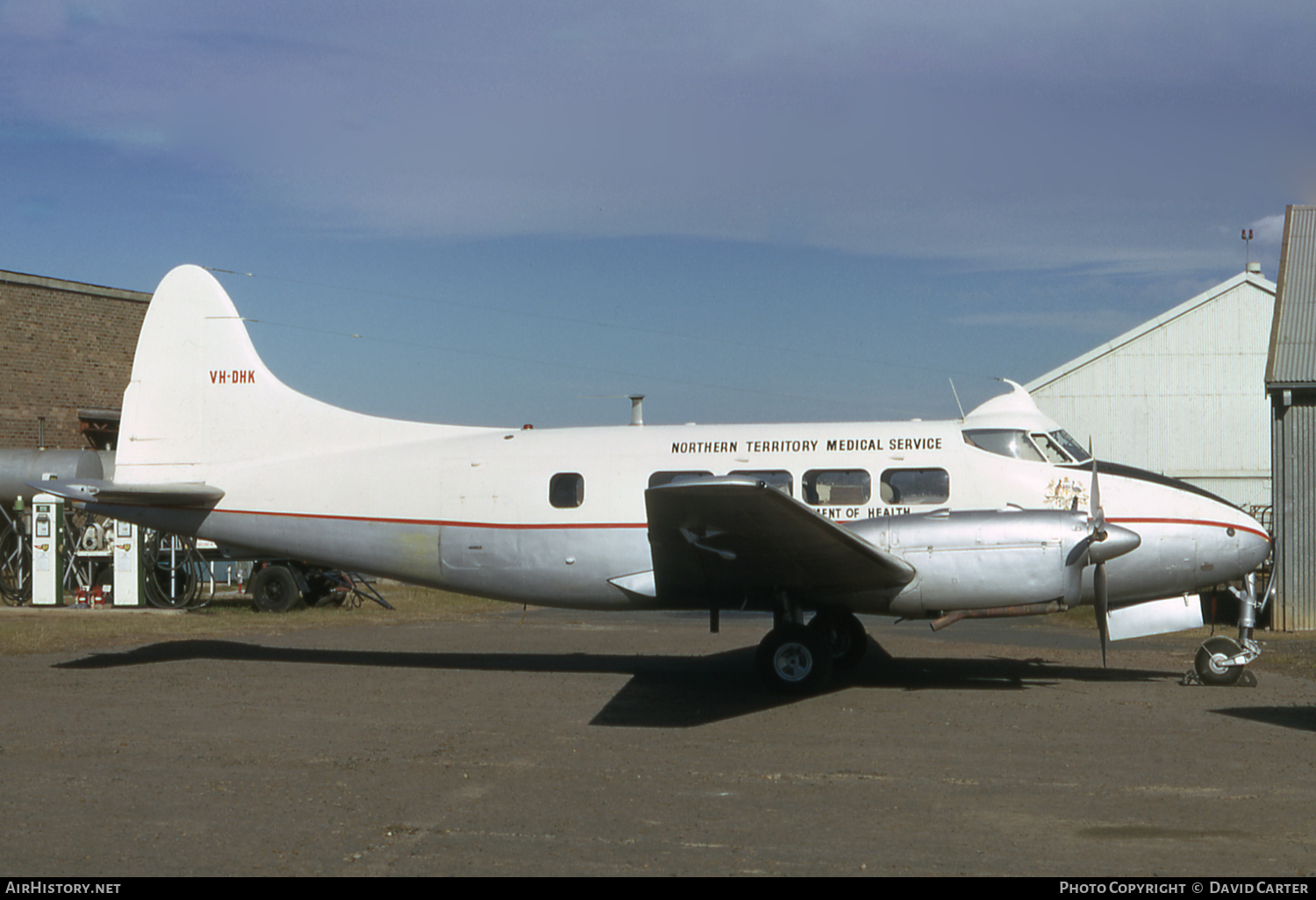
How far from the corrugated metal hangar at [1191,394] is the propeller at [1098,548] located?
73.9 feet

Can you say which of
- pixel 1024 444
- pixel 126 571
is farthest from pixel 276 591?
pixel 1024 444

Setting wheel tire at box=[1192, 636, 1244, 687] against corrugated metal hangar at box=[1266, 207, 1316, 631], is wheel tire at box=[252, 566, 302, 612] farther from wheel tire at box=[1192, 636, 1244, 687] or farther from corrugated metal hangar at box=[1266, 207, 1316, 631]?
corrugated metal hangar at box=[1266, 207, 1316, 631]

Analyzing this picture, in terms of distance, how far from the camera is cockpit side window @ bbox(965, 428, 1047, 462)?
12.1 m

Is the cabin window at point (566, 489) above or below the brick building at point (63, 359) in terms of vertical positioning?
below

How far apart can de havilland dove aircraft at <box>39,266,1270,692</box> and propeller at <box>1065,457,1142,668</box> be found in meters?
0.03

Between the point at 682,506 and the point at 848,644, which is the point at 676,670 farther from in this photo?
the point at 682,506

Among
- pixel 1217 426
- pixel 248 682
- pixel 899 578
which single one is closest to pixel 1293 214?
pixel 1217 426

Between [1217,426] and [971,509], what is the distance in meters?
23.7

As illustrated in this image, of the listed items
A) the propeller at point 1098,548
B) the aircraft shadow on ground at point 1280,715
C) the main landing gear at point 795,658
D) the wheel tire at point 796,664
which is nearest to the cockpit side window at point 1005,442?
the propeller at point 1098,548

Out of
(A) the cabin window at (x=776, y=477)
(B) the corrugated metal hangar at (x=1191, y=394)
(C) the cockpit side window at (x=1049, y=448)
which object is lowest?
(A) the cabin window at (x=776, y=477)

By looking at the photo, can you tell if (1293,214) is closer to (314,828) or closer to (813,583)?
(813,583)

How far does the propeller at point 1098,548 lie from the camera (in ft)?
34.2

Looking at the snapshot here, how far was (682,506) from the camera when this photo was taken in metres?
9.91

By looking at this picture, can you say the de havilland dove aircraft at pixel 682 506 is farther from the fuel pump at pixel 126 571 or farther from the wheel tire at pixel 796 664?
the fuel pump at pixel 126 571
